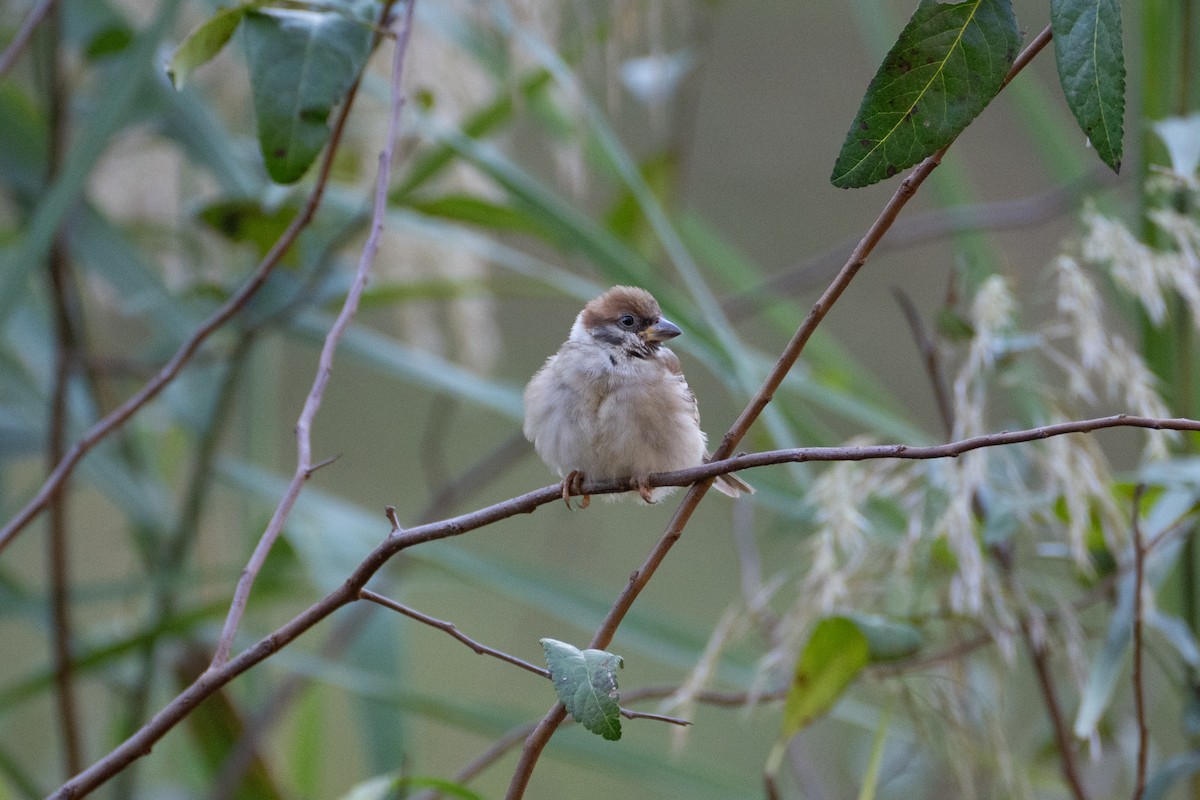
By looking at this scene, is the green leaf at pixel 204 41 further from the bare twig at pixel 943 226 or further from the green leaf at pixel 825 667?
the bare twig at pixel 943 226

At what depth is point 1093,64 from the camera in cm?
59

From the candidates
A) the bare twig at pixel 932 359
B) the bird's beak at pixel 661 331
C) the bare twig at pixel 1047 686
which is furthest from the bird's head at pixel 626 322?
the bare twig at pixel 1047 686

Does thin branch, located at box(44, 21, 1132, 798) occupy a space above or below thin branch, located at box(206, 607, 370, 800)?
above

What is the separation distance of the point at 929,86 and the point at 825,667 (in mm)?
517

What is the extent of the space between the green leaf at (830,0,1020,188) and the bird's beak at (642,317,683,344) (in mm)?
771

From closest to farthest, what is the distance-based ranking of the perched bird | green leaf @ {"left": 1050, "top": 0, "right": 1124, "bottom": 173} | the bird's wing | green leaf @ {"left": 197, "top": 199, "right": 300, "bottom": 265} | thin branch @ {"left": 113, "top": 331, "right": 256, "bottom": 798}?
green leaf @ {"left": 1050, "top": 0, "right": 1124, "bottom": 173} < the perched bird < the bird's wing < green leaf @ {"left": 197, "top": 199, "right": 300, "bottom": 265} < thin branch @ {"left": 113, "top": 331, "right": 256, "bottom": 798}

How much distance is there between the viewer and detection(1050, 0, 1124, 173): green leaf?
58 cm

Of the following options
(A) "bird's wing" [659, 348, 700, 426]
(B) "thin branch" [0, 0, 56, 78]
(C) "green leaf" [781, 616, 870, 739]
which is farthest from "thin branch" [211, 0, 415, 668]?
(A) "bird's wing" [659, 348, 700, 426]

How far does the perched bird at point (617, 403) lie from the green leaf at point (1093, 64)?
60 centimetres

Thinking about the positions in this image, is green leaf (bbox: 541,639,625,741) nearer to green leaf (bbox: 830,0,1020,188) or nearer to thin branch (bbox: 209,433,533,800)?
green leaf (bbox: 830,0,1020,188)

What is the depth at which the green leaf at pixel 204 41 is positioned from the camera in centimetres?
83

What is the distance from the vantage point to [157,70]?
1608 millimetres

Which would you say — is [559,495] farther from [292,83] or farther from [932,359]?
[932,359]

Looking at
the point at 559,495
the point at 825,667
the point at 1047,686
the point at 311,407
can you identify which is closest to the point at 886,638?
the point at 825,667
